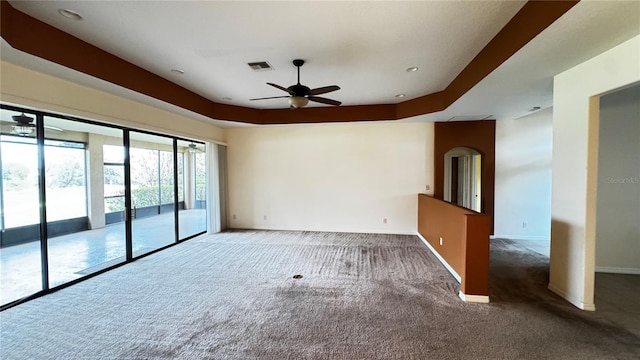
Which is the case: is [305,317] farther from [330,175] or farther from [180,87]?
[180,87]

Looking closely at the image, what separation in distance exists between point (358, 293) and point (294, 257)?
1.63m

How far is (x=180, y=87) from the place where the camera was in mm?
4484

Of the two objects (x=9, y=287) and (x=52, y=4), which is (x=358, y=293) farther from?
(x=9, y=287)

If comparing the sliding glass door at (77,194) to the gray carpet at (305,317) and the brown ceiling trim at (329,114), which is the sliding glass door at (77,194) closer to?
the gray carpet at (305,317)

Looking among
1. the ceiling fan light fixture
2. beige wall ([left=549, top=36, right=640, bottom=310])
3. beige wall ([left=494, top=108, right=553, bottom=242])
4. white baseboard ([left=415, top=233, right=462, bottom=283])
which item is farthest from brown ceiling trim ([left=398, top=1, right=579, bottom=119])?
white baseboard ([left=415, top=233, right=462, bottom=283])

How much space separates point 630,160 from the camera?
11.7 feet

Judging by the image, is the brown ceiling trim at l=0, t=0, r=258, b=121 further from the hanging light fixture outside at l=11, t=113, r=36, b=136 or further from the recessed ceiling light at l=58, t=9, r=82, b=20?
the hanging light fixture outside at l=11, t=113, r=36, b=136

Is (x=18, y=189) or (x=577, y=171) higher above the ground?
(x=577, y=171)

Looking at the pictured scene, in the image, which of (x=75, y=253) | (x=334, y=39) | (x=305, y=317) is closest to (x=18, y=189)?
(x=75, y=253)

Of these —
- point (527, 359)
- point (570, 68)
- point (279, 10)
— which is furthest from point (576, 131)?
point (279, 10)

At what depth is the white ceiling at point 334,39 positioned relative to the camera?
7.28ft

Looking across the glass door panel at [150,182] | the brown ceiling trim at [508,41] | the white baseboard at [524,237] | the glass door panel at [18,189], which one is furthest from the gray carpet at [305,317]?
the brown ceiling trim at [508,41]

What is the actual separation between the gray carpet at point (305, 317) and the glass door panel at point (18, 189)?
25.6 inches

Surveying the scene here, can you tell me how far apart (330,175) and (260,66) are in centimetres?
333
